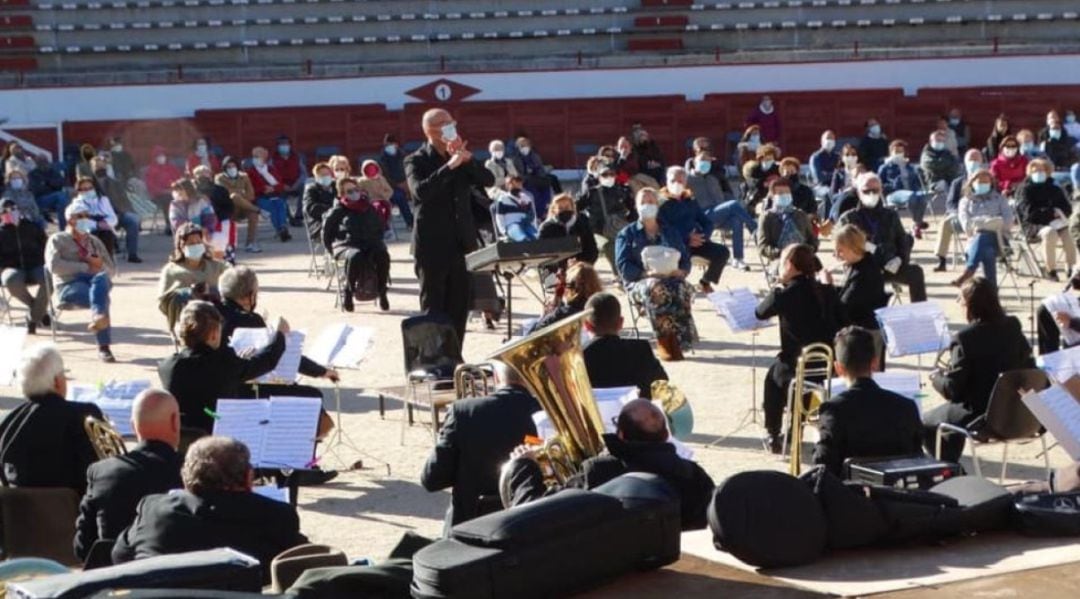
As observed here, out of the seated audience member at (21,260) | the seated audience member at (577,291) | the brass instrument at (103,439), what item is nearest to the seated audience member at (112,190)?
the seated audience member at (21,260)

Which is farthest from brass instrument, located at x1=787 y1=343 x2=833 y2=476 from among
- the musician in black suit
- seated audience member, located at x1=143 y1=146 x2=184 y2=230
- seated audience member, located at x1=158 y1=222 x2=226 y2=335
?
seated audience member, located at x1=143 y1=146 x2=184 y2=230

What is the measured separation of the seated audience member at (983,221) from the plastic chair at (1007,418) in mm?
9026

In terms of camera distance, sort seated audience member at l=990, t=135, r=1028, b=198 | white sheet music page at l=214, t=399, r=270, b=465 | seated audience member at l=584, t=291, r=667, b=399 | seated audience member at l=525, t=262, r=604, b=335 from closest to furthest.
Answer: white sheet music page at l=214, t=399, r=270, b=465 → seated audience member at l=584, t=291, r=667, b=399 → seated audience member at l=525, t=262, r=604, b=335 → seated audience member at l=990, t=135, r=1028, b=198

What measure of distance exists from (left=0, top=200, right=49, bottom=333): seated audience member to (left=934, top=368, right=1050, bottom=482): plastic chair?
11.1 meters

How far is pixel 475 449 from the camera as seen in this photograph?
951cm

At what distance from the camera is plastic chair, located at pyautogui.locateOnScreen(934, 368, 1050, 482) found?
11328mm

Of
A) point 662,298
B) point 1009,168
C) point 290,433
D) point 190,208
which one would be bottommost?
point 290,433

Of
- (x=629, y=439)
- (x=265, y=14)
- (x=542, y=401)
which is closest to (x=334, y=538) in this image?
(x=542, y=401)

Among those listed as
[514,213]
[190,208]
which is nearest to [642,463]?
[514,213]

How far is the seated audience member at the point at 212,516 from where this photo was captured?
7.86 m

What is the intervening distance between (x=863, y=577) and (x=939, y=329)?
6.32 meters

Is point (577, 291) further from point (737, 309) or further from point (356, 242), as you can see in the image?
point (356, 242)

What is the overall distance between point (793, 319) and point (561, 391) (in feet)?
13.9

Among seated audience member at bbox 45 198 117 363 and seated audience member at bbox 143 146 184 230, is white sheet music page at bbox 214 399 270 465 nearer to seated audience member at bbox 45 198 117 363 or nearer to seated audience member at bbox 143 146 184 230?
seated audience member at bbox 45 198 117 363
